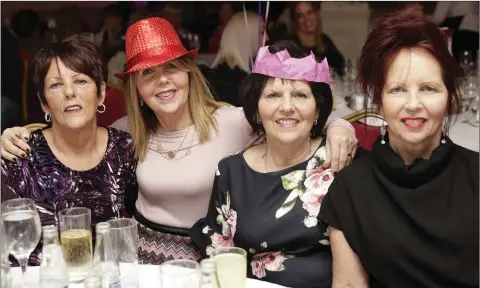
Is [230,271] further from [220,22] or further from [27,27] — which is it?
[27,27]

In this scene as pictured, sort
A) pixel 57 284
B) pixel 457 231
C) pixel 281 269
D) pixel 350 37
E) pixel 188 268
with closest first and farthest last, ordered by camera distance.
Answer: pixel 188 268 → pixel 57 284 → pixel 457 231 → pixel 281 269 → pixel 350 37

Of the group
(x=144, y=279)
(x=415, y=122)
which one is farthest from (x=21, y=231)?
(x=415, y=122)

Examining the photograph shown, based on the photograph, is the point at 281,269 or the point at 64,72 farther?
the point at 64,72

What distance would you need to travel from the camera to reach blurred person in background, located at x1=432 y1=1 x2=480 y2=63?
365 cm

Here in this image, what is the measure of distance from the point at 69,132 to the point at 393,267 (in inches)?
47.3

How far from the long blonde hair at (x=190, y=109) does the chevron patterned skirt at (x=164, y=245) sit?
28 centimetres

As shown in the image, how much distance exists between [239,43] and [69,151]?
1.91 m

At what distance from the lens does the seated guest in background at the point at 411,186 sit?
60.7 inches

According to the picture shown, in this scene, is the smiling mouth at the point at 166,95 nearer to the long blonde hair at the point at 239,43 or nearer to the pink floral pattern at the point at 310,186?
the pink floral pattern at the point at 310,186

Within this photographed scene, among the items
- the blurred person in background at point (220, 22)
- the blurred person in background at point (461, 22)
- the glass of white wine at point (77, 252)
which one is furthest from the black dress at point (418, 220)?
the blurred person in background at point (220, 22)

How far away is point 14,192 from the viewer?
209 cm

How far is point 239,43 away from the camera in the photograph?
12.5 ft

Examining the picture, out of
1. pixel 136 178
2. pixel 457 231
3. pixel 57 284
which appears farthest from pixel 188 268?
pixel 136 178

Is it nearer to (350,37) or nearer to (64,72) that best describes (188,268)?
(64,72)
